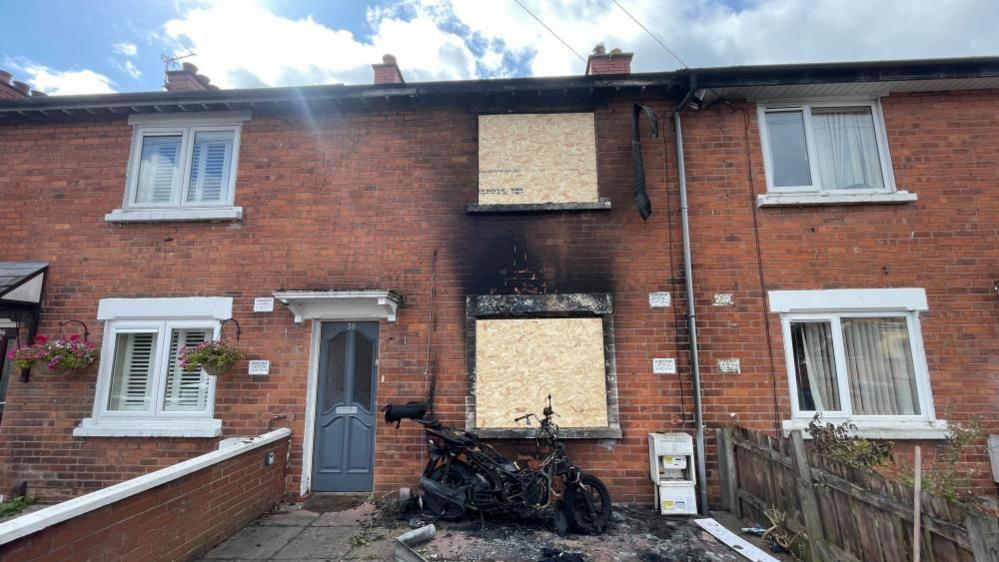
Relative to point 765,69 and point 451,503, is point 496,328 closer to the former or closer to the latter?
point 451,503

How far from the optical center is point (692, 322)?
5.91 m

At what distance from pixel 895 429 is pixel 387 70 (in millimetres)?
8558

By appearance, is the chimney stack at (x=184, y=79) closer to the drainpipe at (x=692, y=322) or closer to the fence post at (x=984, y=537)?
the drainpipe at (x=692, y=322)

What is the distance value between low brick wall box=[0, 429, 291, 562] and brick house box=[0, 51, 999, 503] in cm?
78

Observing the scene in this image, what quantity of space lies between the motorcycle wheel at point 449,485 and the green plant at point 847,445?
153 inches

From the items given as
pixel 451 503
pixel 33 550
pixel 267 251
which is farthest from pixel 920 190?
pixel 33 550

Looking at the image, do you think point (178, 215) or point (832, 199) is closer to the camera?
point (832, 199)

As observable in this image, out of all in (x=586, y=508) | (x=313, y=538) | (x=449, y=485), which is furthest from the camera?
(x=449, y=485)

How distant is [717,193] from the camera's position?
6297 mm

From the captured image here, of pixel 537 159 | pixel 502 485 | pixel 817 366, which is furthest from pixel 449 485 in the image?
pixel 817 366

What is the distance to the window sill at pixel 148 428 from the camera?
6.01 meters

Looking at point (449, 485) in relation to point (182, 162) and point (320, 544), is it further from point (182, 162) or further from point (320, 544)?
point (182, 162)

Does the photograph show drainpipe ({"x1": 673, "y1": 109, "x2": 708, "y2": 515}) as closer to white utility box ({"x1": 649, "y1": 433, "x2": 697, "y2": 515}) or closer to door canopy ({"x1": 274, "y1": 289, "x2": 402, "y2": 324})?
white utility box ({"x1": 649, "y1": 433, "x2": 697, "y2": 515})

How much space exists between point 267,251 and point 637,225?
5270mm
